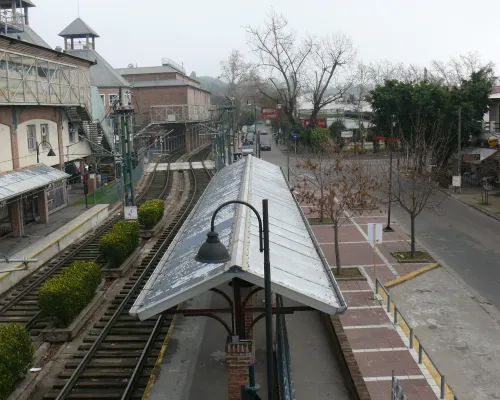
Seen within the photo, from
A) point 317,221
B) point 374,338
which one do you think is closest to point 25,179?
point 317,221

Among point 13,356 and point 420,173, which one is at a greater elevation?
point 420,173

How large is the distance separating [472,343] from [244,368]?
7984 mm

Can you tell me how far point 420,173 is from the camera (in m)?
25.9

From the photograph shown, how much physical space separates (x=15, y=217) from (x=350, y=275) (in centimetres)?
1381

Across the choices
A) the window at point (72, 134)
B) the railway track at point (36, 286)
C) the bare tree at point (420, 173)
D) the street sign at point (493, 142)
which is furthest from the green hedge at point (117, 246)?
the street sign at point (493, 142)

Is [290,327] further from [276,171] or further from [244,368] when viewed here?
[276,171]

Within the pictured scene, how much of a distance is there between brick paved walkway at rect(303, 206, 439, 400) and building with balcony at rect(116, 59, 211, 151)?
1703 inches

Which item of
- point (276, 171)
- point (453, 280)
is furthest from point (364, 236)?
point (453, 280)

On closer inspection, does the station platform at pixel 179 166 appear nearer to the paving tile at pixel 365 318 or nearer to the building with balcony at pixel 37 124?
the building with balcony at pixel 37 124

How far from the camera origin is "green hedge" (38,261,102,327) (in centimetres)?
1454

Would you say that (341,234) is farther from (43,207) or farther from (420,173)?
(43,207)

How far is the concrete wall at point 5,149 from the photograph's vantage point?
25031 mm

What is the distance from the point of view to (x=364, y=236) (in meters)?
26.5

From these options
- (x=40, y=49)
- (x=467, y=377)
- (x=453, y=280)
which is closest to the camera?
(x=467, y=377)
